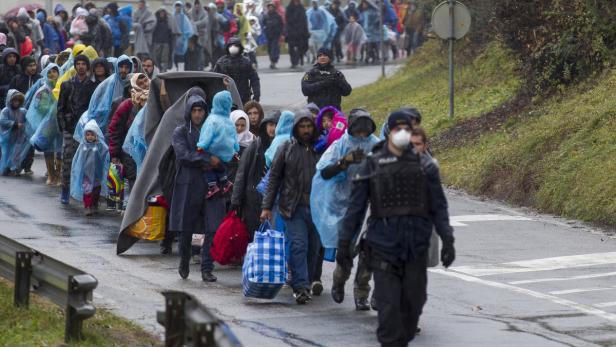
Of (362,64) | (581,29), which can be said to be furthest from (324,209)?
(362,64)

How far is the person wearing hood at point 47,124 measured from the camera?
22.2m

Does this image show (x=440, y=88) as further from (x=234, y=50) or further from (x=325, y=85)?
(x=325, y=85)

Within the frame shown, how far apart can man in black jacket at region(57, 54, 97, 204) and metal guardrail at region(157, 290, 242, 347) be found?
11.0m

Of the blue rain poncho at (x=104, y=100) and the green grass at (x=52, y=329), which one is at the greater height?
the blue rain poncho at (x=104, y=100)

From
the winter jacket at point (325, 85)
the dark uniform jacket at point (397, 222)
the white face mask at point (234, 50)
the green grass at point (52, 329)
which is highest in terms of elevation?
the white face mask at point (234, 50)

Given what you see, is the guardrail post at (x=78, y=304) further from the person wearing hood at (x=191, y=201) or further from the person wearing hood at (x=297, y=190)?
the person wearing hood at (x=191, y=201)

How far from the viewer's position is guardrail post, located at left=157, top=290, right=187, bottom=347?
973 centimetres

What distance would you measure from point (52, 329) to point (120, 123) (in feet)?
22.4

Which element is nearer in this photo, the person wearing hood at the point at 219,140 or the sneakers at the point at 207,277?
the person wearing hood at the point at 219,140

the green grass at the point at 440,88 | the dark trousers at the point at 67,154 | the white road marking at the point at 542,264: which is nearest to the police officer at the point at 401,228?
the white road marking at the point at 542,264

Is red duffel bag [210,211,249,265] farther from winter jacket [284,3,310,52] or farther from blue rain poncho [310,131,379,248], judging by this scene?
winter jacket [284,3,310,52]

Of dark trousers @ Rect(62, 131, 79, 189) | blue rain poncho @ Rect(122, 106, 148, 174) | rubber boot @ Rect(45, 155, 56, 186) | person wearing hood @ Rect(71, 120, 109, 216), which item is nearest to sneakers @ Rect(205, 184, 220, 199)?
blue rain poncho @ Rect(122, 106, 148, 174)

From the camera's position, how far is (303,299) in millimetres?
13602

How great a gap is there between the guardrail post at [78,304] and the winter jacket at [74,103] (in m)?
9.71
